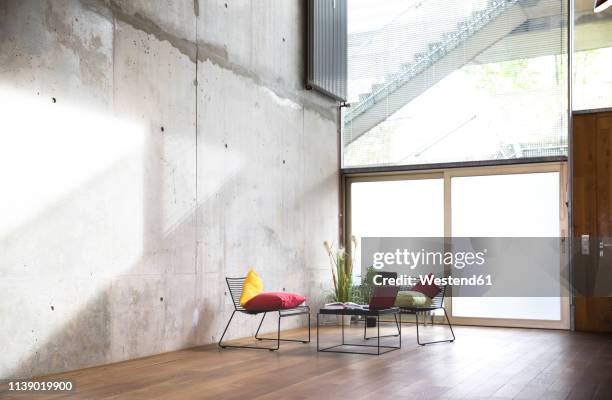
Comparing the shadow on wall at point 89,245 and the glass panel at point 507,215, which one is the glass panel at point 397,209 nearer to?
the glass panel at point 507,215

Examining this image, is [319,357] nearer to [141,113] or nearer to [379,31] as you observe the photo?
[141,113]

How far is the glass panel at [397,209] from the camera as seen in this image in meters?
9.45

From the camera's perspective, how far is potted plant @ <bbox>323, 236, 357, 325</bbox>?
908 centimetres

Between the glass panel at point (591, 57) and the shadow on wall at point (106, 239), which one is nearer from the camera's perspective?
the shadow on wall at point (106, 239)

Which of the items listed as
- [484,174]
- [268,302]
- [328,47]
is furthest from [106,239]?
[484,174]

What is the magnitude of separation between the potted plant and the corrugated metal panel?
85.9 inches

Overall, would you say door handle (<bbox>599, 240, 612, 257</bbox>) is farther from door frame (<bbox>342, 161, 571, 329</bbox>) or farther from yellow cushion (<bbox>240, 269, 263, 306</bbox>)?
yellow cushion (<bbox>240, 269, 263, 306</bbox>)

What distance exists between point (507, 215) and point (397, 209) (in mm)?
1573

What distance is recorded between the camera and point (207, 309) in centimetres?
689

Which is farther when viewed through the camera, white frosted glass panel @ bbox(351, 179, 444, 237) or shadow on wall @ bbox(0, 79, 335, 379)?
white frosted glass panel @ bbox(351, 179, 444, 237)

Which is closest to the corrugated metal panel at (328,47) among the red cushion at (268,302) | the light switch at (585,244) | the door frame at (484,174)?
the door frame at (484,174)

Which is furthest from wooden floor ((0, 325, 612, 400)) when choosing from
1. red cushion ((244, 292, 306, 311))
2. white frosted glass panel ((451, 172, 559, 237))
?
white frosted glass panel ((451, 172, 559, 237))

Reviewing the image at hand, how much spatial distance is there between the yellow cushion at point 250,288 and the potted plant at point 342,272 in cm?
230

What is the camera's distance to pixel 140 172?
6.07 meters
